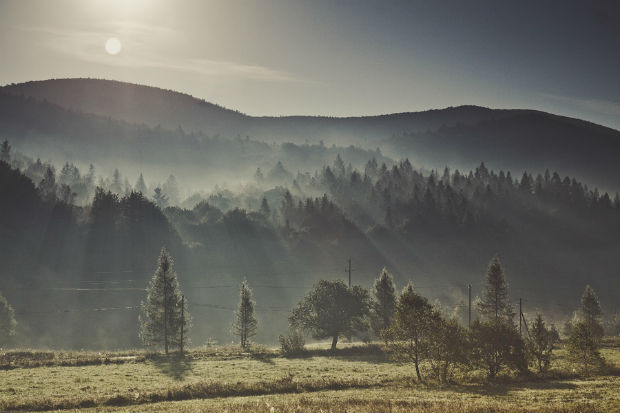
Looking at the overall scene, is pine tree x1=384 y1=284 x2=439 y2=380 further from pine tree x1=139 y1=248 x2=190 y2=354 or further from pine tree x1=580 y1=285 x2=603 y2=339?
pine tree x1=580 y1=285 x2=603 y2=339

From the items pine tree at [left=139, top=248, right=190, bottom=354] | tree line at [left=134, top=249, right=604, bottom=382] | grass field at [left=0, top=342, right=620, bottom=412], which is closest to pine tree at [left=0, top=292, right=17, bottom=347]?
tree line at [left=134, top=249, right=604, bottom=382]

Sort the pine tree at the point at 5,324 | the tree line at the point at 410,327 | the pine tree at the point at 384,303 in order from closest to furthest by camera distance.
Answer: the tree line at the point at 410,327
the pine tree at the point at 384,303
the pine tree at the point at 5,324

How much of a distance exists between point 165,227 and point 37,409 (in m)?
125

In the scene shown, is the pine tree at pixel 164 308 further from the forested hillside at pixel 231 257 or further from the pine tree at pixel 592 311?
the pine tree at pixel 592 311

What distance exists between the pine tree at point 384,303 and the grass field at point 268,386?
64.6ft

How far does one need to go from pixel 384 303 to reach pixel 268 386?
46.2 metres

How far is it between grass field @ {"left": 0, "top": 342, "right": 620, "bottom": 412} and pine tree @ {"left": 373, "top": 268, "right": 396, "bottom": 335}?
19.7 metres

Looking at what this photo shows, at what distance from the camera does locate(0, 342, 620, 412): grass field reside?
3584 cm

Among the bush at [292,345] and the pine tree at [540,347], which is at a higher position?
the pine tree at [540,347]

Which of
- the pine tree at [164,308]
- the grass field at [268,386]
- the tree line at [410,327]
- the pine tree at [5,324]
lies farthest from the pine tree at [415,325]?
the pine tree at [5,324]

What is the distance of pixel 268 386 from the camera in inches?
1778

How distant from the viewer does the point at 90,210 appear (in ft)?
507

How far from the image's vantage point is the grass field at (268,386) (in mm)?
35844

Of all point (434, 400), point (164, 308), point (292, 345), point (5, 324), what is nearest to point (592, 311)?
point (292, 345)
